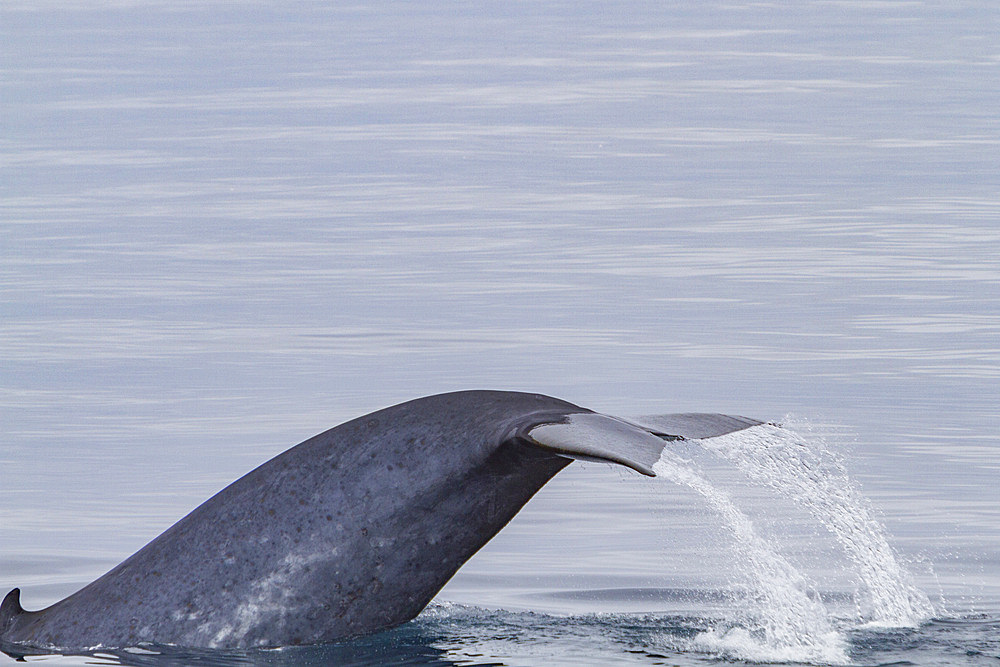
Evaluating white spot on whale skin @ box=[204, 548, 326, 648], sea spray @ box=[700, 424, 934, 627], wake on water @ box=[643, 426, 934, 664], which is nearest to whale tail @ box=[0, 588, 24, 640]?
white spot on whale skin @ box=[204, 548, 326, 648]

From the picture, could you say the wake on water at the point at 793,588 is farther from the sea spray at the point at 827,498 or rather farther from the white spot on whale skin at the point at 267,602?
the white spot on whale skin at the point at 267,602

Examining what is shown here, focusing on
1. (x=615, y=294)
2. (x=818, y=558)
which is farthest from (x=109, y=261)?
(x=818, y=558)

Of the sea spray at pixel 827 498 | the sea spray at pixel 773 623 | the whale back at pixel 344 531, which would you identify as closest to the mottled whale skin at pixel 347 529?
the whale back at pixel 344 531

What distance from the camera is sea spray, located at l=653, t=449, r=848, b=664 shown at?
8367 millimetres

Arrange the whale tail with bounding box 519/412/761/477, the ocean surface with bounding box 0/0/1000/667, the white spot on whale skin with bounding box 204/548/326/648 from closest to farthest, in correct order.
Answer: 1. the whale tail with bounding box 519/412/761/477
2. the white spot on whale skin with bounding box 204/548/326/648
3. the ocean surface with bounding box 0/0/1000/667

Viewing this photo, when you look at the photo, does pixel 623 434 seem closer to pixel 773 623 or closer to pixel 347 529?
pixel 347 529

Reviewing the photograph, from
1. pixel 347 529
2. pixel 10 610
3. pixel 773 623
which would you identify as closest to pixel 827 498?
pixel 773 623

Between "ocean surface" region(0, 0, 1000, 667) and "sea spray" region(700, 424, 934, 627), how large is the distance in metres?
0.03

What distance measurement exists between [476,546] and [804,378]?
856cm

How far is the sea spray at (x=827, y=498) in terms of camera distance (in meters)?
8.45

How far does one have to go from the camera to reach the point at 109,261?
2430cm

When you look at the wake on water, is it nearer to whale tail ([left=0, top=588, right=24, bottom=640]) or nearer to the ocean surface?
the ocean surface

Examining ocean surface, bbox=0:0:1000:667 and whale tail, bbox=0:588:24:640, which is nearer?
whale tail, bbox=0:588:24:640

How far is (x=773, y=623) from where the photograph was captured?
31.9 feet
